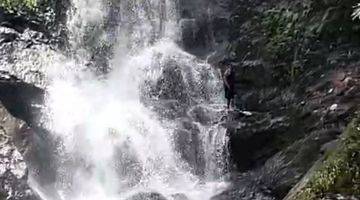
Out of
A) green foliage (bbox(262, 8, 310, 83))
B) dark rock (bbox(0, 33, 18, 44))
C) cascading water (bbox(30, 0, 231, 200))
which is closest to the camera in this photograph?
cascading water (bbox(30, 0, 231, 200))

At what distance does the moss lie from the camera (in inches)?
170

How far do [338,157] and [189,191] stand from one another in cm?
799

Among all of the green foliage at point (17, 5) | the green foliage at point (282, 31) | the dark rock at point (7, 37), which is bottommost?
the green foliage at point (282, 31)

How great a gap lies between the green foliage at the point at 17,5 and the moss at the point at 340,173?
14350mm

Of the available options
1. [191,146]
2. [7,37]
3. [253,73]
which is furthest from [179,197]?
[7,37]

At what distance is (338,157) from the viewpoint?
15.1 ft

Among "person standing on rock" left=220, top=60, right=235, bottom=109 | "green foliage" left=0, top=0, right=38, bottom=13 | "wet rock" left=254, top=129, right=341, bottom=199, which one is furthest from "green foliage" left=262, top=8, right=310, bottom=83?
"green foliage" left=0, top=0, right=38, bottom=13

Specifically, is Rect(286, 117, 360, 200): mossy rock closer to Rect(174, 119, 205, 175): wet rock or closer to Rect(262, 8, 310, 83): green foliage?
Rect(174, 119, 205, 175): wet rock

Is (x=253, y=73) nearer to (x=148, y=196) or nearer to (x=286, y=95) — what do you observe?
(x=286, y=95)

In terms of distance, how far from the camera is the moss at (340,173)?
14.2 feet

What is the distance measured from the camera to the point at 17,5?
17062 millimetres

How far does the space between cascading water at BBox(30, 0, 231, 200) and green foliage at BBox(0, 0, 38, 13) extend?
4.94 feet

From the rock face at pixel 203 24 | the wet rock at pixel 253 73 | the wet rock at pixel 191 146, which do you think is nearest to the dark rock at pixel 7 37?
the rock face at pixel 203 24

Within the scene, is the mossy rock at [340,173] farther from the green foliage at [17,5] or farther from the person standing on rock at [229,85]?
the green foliage at [17,5]
